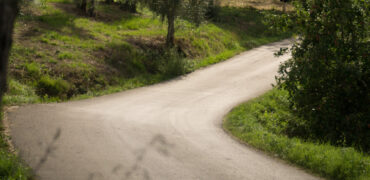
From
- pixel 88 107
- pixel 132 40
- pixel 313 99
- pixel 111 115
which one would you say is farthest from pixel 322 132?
pixel 132 40

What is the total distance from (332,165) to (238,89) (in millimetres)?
9992

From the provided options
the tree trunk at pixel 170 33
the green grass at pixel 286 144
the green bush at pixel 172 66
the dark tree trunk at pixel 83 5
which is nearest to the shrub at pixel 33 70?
the green bush at pixel 172 66

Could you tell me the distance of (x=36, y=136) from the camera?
376 inches

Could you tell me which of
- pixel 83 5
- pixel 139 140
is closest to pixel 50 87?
pixel 139 140

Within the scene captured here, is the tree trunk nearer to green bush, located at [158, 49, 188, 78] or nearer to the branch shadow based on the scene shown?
green bush, located at [158, 49, 188, 78]

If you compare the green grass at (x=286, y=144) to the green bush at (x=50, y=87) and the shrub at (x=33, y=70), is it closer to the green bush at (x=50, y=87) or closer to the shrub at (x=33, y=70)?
the green bush at (x=50, y=87)

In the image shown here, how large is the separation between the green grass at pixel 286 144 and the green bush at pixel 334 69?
1098 millimetres

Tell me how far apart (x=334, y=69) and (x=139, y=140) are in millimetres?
6636

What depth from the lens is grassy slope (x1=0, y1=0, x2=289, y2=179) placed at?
588 inches

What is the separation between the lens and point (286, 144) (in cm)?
989

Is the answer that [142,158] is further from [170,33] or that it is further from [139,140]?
[170,33]

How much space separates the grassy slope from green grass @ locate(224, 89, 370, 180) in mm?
5975

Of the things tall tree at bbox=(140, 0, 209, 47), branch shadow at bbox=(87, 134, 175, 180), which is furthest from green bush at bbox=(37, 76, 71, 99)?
tall tree at bbox=(140, 0, 209, 47)

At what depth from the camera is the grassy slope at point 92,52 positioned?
49.0 feet
